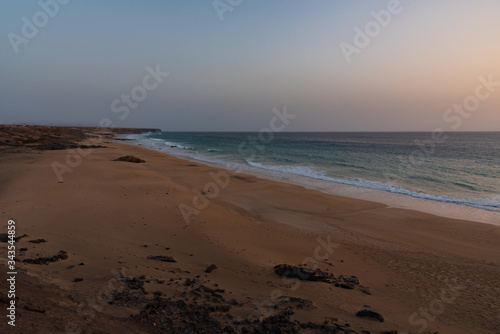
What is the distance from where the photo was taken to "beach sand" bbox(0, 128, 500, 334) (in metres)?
4.75

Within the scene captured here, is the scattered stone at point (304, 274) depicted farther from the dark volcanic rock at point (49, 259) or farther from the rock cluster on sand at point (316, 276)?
the dark volcanic rock at point (49, 259)

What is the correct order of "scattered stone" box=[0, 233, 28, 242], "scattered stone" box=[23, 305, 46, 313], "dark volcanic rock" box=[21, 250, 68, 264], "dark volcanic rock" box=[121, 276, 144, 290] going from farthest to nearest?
"scattered stone" box=[0, 233, 28, 242] → "dark volcanic rock" box=[21, 250, 68, 264] → "dark volcanic rock" box=[121, 276, 144, 290] → "scattered stone" box=[23, 305, 46, 313]

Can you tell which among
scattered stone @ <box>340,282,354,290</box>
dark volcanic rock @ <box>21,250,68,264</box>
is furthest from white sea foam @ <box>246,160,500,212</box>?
dark volcanic rock @ <box>21,250,68,264</box>

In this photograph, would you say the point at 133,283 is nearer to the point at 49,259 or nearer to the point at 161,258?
the point at 161,258

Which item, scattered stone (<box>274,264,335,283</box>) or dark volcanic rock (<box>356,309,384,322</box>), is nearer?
dark volcanic rock (<box>356,309,384,322</box>)

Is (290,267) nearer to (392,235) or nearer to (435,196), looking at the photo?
(392,235)

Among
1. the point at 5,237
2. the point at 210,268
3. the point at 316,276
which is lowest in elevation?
the point at 5,237

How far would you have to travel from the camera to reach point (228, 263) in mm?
7473

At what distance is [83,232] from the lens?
28.9 ft

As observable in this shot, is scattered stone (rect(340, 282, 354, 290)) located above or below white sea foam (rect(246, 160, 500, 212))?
below

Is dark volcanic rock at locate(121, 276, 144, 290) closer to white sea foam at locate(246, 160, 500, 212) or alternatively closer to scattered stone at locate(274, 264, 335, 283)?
scattered stone at locate(274, 264, 335, 283)

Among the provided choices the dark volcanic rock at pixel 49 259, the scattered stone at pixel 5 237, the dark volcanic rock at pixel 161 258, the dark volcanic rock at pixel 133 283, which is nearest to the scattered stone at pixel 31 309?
the dark volcanic rock at pixel 133 283

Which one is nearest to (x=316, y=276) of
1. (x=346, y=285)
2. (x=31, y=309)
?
(x=346, y=285)

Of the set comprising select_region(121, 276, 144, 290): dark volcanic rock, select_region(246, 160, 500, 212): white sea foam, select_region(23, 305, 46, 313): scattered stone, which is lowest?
select_region(121, 276, 144, 290): dark volcanic rock
